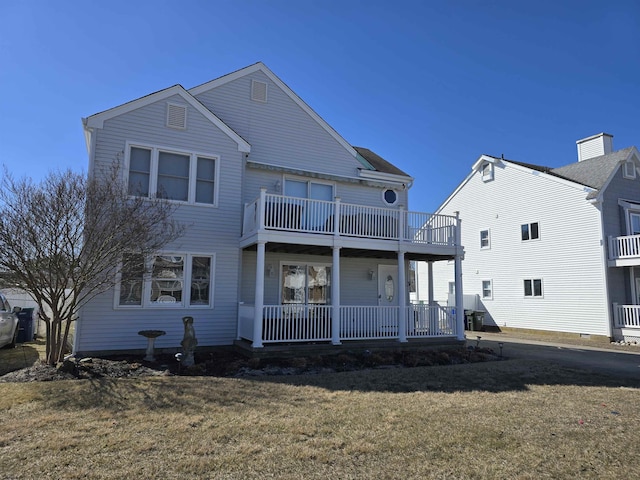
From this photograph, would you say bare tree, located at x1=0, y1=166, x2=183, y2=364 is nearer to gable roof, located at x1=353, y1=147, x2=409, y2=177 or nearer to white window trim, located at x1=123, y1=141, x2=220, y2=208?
white window trim, located at x1=123, y1=141, x2=220, y2=208

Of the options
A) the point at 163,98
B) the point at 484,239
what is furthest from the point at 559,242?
the point at 163,98

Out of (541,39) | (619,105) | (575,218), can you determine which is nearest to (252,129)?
(541,39)

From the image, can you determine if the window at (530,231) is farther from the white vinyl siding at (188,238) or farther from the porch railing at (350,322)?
the white vinyl siding at (188,238)

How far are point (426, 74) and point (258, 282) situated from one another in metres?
11.3

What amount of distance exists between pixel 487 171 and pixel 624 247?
326 inches

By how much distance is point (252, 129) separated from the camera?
1371 centimetres

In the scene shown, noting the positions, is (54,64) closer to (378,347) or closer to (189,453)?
(189,453)

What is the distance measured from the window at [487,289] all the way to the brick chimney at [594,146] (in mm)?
8781

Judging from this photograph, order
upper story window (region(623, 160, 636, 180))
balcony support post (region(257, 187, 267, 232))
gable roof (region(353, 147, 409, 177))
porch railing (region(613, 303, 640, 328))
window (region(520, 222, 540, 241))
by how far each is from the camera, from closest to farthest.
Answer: balcony support post (region(257, 187, 267, 232))
gable roof (region(353, 147, 409, 177))
porch railing (region(613, 303, 640, 328))
upper story window (region(623, 160, 636, 180))
window (region(520, 222, 540, 241))

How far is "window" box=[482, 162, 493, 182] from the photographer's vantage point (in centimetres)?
2327

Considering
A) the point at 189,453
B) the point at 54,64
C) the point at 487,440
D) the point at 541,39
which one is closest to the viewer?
the point at 189,453

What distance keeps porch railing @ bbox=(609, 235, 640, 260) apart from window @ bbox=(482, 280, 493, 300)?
6177 millimetres

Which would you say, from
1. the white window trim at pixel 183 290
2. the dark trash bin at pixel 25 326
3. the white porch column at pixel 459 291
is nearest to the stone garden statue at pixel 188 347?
the white window trim at pixel 183 290

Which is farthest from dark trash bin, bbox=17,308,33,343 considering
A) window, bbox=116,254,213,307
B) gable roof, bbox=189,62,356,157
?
gable roof, bbox=189,62,356,157
